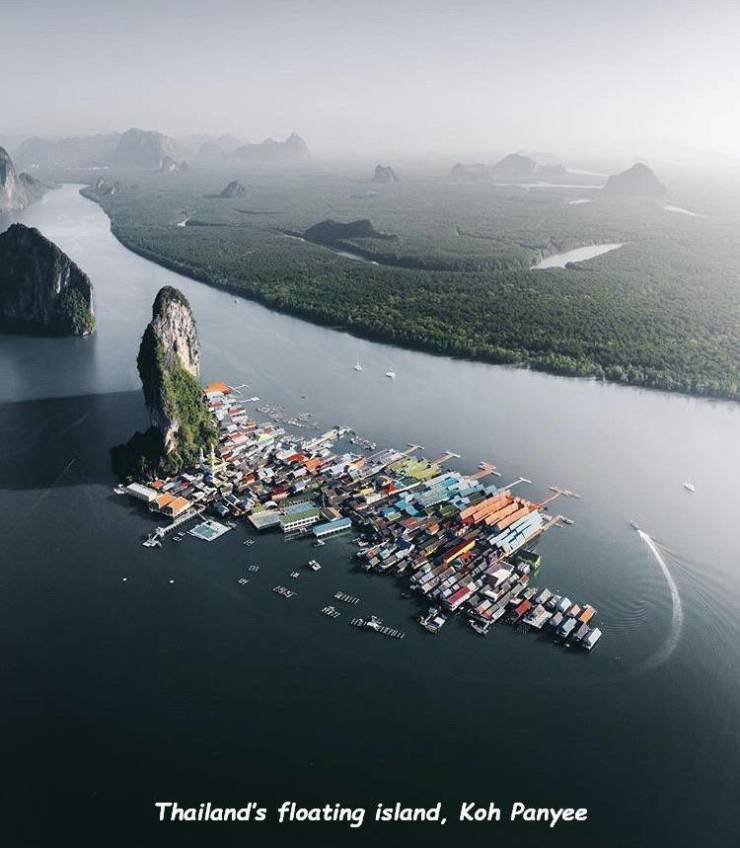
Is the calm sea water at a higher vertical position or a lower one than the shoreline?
lower

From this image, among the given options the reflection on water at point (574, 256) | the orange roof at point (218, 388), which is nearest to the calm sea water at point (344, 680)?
the orange roof at point (218, 388)

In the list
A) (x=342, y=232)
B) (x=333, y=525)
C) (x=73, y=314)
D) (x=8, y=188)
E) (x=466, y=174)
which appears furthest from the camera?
(x=466, y=174)

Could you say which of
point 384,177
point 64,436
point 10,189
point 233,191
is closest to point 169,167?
point 384,177

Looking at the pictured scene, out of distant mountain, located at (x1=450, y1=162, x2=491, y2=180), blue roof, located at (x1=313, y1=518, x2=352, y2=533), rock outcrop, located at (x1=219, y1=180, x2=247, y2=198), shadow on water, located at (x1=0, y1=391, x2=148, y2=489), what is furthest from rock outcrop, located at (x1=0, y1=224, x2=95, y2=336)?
distant mountain, located at (x1=450, y1=162, x2=491, y2=180)

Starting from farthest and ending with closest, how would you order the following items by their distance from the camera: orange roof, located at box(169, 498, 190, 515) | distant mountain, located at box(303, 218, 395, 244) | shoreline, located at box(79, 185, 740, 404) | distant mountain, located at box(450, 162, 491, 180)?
distant mountain, located at box(450, 162, 491, 180)
distant mountain, located at box(303, 218, 395, 244)
shoreline, located at box(79, 185, 740, 404)
orange roof, located at box(169, 498, 190, 515)

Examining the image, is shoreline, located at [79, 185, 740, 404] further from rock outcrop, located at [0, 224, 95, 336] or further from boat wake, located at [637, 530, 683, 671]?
boat wake, located at [637, 530, 683, 671]

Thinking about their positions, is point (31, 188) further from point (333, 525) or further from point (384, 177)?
point (333, 525)

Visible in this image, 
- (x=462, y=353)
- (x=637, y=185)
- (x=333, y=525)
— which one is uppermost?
(x=637, y=185)
